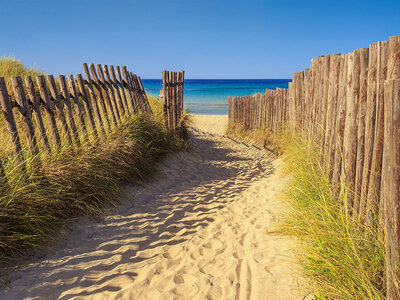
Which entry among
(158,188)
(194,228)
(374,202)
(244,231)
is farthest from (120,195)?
(374,202)

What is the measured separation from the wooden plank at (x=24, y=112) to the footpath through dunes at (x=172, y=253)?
113 cm

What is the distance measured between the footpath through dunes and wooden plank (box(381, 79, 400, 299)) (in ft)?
2.64

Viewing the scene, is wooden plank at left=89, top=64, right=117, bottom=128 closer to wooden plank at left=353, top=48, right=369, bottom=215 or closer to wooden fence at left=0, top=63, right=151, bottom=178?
wooden fence at left=0, top=63, right=151, bottom=178

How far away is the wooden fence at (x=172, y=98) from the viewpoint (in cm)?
747

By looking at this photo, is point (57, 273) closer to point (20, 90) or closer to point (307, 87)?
point (20, 90)

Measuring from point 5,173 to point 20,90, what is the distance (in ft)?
3.45

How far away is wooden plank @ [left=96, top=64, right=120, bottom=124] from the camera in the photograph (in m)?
5.43

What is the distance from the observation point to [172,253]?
3.25 meters

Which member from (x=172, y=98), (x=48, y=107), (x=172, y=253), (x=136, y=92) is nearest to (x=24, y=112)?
(x=48, y=107)

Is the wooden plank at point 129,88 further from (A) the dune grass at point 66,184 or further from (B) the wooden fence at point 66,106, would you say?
(A) the dune grass at point 66,184

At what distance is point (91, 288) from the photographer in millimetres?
2559

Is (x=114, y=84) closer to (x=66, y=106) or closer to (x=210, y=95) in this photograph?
(x=66, y=106)

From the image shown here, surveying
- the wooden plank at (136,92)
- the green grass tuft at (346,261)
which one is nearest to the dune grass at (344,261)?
the green grass tuft at (346,261)

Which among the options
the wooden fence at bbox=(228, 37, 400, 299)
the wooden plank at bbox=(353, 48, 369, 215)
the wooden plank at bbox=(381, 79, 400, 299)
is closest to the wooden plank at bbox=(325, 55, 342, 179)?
the wooden fence at bbox=(228, 37, 400, 299)
